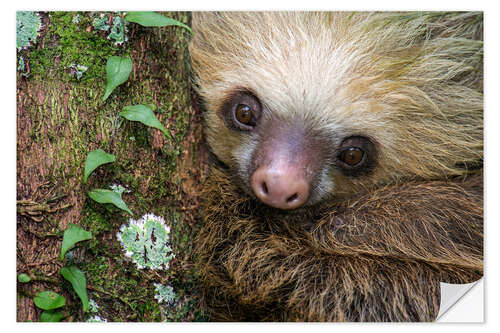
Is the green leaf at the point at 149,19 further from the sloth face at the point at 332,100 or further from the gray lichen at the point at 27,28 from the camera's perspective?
the gray lichen at the point at 27,28

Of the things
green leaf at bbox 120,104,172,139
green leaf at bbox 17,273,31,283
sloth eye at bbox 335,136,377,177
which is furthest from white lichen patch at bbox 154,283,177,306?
sloth eye at bbox 335,136,377,177

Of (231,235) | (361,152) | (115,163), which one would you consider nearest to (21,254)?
(115,163)

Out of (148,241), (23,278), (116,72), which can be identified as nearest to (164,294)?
(148,241)

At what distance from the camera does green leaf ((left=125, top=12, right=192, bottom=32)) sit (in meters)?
2.29

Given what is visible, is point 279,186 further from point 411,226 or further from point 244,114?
point 411,226

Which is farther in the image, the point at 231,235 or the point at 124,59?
the point at 231,235

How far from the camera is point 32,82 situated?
7.55ft

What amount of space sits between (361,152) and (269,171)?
0.53 meters

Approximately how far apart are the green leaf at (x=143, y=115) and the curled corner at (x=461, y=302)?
150 centimetres

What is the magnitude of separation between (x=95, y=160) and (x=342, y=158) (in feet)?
3.64

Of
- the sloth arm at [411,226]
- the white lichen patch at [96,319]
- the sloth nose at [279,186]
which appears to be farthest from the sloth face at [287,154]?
the white lichen patch at [96,319]

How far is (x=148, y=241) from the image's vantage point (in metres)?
2.33

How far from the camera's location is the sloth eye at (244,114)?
2430mm
